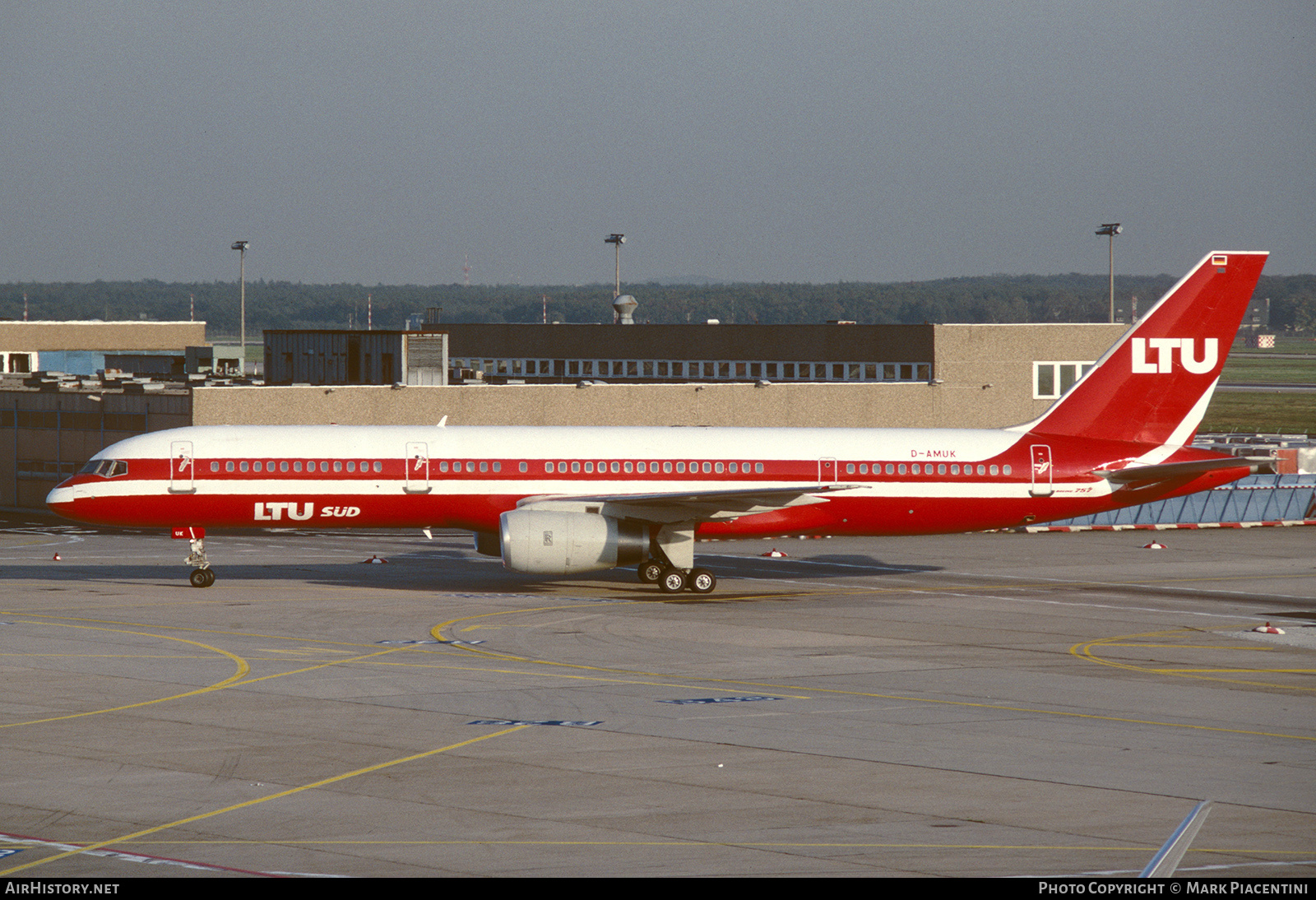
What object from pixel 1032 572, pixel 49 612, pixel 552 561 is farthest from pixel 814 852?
pixel 1032 572

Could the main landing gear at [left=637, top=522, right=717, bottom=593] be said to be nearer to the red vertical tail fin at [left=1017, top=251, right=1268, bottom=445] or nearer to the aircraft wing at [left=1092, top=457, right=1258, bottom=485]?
the red vertical tail fin at [left=1017, top=251, right=1268, bottom=445]

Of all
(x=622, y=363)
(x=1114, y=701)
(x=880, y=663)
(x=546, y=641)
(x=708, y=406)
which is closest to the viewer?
(x=1114, y=701)

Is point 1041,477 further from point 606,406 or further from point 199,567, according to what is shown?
point 606,406

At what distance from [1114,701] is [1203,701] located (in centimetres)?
162

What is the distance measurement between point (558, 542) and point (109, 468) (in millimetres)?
13027

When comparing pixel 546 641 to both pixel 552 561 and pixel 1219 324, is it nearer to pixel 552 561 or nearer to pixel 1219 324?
pixel 552 561

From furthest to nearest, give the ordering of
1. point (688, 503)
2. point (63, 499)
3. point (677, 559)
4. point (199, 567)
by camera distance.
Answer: point (199, 567) → point (63, 499) → point (677, 559) → point (688, 503)

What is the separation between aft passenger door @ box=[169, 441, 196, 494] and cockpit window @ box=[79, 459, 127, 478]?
133 cm

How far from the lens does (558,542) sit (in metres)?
37.6

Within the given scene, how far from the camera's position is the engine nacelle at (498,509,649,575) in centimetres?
3753

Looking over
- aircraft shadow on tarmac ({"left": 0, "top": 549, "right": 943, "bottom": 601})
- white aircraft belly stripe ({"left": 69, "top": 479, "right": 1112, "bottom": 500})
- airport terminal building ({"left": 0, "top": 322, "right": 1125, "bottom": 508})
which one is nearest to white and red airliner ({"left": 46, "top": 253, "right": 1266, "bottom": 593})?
white aircraft belly stripe ({"left": 69, "top": 479, "right": 1112, "bottom": 500})

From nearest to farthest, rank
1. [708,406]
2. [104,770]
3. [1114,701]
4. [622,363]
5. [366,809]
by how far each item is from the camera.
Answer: [366,809], [104,770], [1114,701], [708,406], [622,363]

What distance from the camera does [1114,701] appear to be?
25.4m

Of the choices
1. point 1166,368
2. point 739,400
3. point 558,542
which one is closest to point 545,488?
point 558,542
